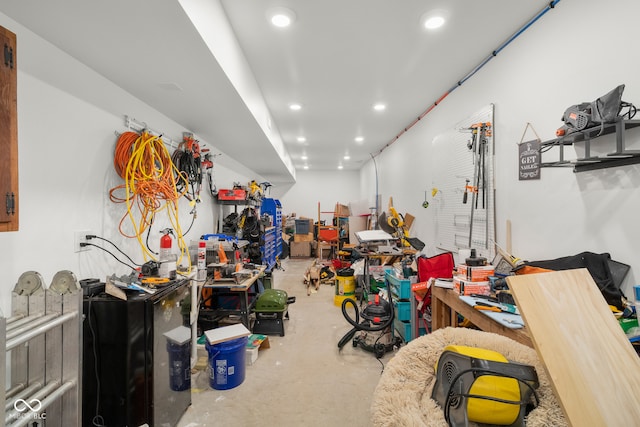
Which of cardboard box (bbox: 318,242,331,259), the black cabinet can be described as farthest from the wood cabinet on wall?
cardboard box (bbox: 318,242,331,259)

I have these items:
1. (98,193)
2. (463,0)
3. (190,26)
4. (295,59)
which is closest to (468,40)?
(463,0)

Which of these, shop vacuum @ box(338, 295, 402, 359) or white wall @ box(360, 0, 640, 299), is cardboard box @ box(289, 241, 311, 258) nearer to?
shop vacuum @ box(338, 295, 402, 359)

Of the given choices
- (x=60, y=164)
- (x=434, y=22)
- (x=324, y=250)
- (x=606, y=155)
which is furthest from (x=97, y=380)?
(x=324, y=250)

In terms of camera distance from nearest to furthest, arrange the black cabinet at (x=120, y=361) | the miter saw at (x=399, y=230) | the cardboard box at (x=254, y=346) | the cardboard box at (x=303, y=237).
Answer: the black cabinet at (x=120, y=361) → the cardboard box at (x=254, y=346) → the miter saw at (x=399, y=230) → the cardboard box at (x=303, y=237)

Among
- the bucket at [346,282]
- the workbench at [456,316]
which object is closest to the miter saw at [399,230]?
the bucket at [346,282]

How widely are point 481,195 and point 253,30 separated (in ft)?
7.89

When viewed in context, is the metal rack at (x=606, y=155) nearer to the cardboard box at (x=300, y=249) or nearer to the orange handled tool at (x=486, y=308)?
the orange handled tool at (x=486, y=308)

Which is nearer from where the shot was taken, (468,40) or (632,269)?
(632,269)

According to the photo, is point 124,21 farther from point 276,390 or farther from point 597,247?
point 597,247

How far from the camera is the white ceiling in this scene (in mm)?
1437

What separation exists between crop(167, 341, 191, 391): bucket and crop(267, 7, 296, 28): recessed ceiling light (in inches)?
91.9

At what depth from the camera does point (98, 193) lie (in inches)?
76.3

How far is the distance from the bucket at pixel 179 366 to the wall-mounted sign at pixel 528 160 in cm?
272

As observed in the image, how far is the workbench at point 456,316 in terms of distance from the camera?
133 cm
